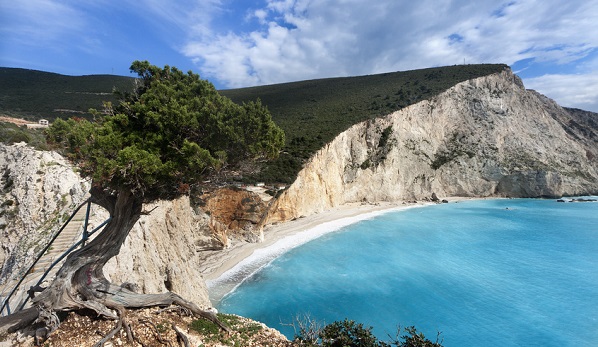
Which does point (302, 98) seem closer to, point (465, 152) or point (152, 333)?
point (465, 152)

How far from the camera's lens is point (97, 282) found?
7.07m

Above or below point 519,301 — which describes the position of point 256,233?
above

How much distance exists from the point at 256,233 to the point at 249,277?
6.44 m

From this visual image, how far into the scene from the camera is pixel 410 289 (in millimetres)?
19094

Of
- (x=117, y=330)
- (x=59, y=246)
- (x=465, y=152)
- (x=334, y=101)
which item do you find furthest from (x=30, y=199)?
(x=465, y=152)

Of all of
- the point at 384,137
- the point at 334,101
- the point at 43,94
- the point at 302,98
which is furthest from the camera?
the point at 302,98

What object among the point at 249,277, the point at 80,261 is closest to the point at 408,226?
the point at 249,277

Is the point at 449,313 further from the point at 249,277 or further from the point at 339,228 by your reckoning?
the point at 339,228

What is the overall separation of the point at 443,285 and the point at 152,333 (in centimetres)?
1923

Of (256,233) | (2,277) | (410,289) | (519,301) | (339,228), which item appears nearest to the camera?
(2,277)

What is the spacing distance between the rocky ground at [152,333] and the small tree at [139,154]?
26cm

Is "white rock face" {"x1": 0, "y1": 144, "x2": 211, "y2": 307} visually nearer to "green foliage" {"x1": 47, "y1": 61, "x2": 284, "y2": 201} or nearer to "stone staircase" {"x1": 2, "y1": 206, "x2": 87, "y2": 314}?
"stone staircase" {"x1": 2, "y1": 206, "x2": 87, "y2": 314}

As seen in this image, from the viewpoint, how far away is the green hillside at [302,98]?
37.9m

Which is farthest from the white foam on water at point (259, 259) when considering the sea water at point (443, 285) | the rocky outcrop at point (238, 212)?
the rocky outcrop at point (238, 212)
